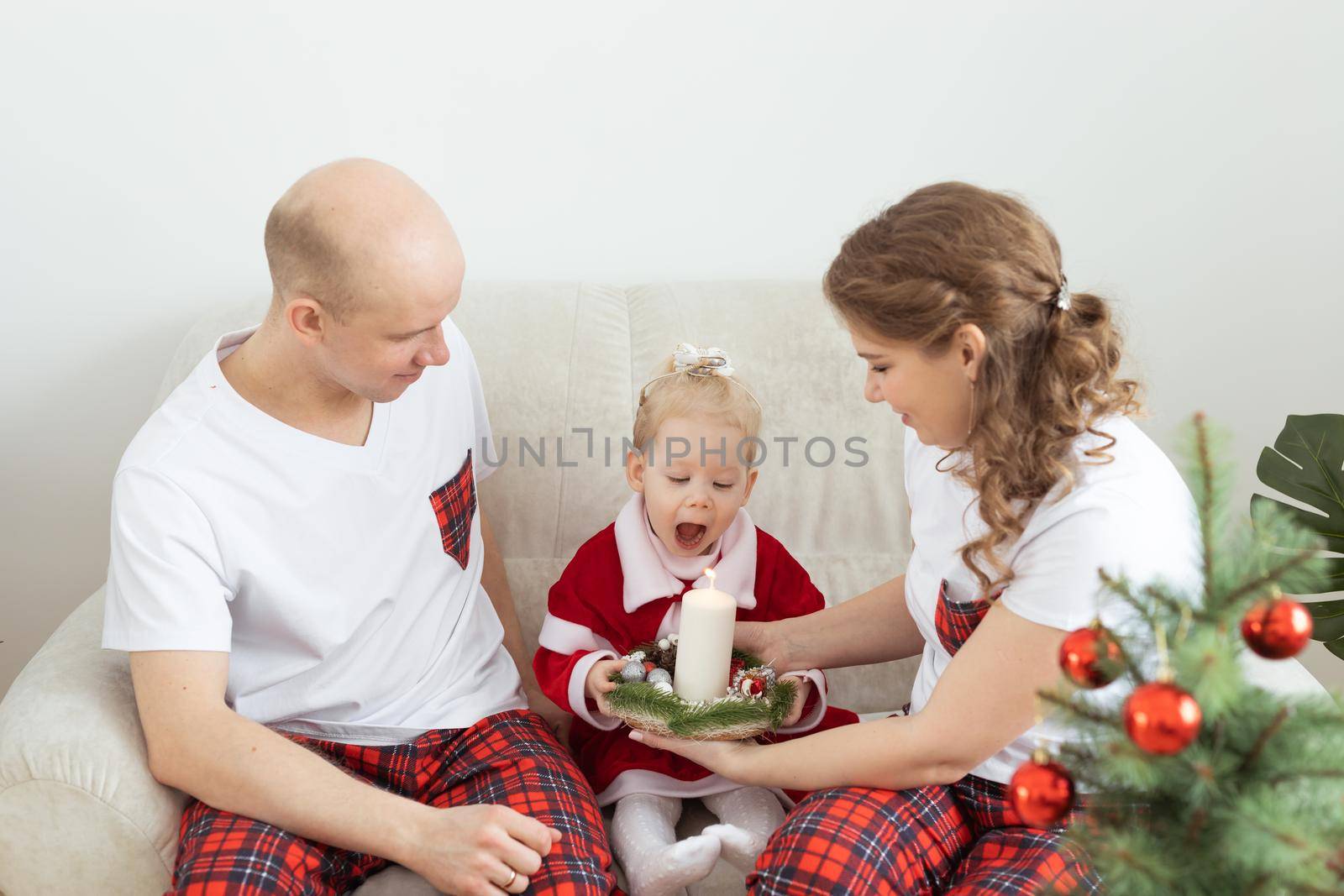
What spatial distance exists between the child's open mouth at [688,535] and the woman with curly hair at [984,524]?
0.39m

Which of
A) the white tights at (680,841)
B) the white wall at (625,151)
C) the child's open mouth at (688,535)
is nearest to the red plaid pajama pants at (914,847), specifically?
the white tights at (680,841)

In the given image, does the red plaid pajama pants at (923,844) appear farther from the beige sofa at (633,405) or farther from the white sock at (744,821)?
the beige sofa at (633,405)

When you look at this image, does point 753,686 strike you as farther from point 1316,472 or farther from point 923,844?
point 1316,472

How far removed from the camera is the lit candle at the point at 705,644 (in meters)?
1.50

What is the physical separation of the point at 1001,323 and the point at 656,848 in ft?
2.74

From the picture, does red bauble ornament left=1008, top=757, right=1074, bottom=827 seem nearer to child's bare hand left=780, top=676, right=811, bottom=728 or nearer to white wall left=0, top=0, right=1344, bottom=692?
child's bare hand left=780, top=676, right=811, bottom=728

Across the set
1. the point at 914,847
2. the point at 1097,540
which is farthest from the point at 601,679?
the point at 1097,540

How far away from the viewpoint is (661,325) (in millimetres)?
2119

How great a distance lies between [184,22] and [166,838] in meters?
1.50

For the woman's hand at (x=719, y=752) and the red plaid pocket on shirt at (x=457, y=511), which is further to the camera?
the red plaid pocket on shirt at (x=457, y=511)

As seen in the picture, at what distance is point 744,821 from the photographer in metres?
1.64

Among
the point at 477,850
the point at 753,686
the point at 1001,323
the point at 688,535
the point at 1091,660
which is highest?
the point at 1001,323

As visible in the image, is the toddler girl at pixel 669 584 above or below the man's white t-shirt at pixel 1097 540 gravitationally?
below

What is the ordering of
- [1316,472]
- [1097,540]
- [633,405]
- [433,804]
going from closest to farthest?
[1097,540]
[433,804]
[1316,472]
[633,405]
